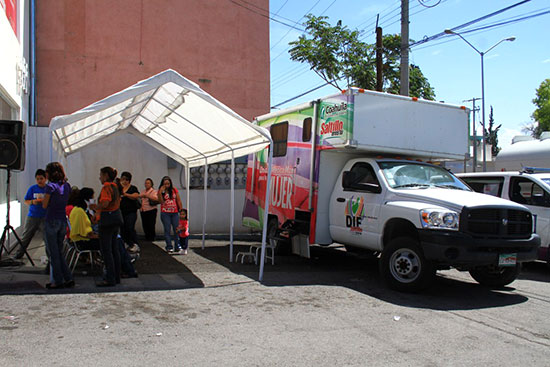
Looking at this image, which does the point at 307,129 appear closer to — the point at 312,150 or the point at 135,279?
the point at 312,150

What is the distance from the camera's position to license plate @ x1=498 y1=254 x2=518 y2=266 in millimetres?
7172

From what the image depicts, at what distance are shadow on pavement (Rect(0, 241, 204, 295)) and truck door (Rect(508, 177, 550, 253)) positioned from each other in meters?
6.32

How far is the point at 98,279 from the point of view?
313 inches

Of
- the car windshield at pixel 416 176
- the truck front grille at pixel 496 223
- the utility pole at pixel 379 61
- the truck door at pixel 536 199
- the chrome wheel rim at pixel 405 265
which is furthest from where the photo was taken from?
the utility pole at pixel 379 61

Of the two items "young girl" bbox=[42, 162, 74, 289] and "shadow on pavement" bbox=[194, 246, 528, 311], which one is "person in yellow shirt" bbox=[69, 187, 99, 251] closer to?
"young girl" bbox=[42, 162, 74, 289]

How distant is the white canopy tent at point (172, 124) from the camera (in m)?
7.41

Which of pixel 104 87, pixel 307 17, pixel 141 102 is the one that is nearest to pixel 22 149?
pixel 141 102

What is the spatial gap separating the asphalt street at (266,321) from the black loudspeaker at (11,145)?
5.75 feet

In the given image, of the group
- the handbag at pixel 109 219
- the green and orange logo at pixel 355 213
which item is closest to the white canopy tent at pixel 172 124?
the handbag at pixel 109 219

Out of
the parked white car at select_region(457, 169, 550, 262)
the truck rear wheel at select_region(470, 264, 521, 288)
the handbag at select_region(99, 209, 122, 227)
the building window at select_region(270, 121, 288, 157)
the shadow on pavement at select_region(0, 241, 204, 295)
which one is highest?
the building window at select_region(270, 121, 288, 157)

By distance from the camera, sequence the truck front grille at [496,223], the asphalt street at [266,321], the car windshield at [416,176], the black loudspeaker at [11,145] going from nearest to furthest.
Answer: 1. the asphalt street at [266,321]
2. the truck front grille at [496,223]
3. the black loudspeaker at [11,145]
4. the car windshield at [416,176]

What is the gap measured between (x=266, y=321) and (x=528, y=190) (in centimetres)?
654

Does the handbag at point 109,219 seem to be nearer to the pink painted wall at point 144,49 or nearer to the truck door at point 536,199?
the truck door at point 536,199

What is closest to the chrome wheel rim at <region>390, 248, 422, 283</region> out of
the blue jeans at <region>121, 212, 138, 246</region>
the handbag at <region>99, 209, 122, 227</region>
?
the handbag at <region>99, 209, 122, 227</region>
